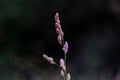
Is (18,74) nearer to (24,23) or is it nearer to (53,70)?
(53,70)

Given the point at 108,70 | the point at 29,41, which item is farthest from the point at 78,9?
the point at 108,70

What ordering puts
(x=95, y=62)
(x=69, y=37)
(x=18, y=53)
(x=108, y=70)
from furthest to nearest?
(x=69, y=37) < (x=18, y=53) < (x=95, y=62) < (x=108, y=70)

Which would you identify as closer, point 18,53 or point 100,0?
point 18,53

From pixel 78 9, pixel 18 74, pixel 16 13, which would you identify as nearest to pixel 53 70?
pixel 18 74

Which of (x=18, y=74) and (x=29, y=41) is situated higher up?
(x=29, y=41)

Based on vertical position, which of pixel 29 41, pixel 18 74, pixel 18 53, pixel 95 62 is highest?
pixel 29 41

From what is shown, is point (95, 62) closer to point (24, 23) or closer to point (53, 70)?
point (53, 70)

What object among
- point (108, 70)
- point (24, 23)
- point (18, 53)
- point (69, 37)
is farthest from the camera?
point (69, 37)
